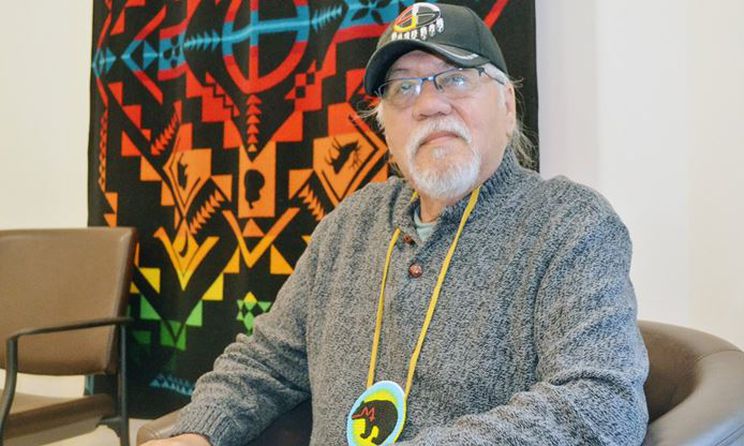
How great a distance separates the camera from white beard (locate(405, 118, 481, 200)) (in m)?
1.18

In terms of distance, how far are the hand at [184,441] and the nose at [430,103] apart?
0.72 m

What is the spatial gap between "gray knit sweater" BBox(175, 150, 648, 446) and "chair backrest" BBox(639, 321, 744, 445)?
0.17 feet

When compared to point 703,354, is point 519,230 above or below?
above

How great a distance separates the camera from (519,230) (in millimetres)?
1086

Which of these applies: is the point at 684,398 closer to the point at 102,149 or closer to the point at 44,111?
the point at 102,149

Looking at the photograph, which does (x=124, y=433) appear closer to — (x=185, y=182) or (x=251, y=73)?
(x=185, y=182)

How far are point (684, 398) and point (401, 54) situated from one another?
0.77 meters

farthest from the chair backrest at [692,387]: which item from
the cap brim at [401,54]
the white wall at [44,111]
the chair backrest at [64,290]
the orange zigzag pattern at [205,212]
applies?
the white wall at [44,111]

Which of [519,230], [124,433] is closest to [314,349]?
[519,230]

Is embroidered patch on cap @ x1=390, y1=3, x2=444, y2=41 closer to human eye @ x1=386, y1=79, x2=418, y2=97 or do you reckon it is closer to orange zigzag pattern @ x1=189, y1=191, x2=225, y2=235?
human eye @ x1=386, y1=79, x2=418, y2=97

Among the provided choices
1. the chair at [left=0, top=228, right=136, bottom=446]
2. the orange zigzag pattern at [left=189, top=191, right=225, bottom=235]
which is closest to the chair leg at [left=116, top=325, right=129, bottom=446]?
the chair at [left=0, top=228, right=136, bottom=446]

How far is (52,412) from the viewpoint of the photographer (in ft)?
5.87

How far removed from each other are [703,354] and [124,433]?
5.39ft

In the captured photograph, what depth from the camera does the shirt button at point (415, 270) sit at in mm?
1160
